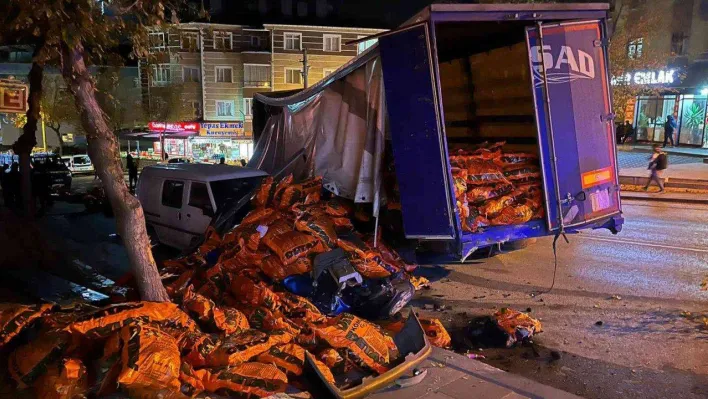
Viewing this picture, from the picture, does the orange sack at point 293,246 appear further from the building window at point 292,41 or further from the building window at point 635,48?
the building window at point 292,41

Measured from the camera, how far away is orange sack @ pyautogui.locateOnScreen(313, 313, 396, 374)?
4.44 metres

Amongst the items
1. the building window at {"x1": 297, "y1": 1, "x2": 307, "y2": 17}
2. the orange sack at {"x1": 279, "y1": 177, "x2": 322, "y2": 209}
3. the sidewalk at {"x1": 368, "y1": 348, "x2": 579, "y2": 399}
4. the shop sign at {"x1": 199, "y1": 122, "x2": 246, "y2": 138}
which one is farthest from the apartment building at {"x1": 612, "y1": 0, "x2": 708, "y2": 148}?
the building window at {"x1": 297, "y1": 1, "x2": 307, "y2": 17}

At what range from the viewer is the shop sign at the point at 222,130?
38.1 meters

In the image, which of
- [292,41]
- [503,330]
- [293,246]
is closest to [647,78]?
[503,330]

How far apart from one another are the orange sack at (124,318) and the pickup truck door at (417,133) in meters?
2.70

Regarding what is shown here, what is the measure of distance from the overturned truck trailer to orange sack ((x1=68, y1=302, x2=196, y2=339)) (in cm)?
270

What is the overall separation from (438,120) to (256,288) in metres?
2.60

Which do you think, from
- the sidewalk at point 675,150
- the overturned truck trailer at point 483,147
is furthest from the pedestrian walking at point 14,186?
the sidewalk at point 675,150

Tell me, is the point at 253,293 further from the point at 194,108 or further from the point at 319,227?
the point at 194,108

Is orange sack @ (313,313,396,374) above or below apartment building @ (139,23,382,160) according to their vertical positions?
below

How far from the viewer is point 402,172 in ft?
19.1

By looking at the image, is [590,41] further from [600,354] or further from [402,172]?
[600,354]

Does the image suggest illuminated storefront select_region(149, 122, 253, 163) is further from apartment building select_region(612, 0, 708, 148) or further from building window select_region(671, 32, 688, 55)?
building window select_region(671, 32, 688, 55)

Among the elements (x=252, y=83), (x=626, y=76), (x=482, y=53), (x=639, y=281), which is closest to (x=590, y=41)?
(x=482, y=53)
